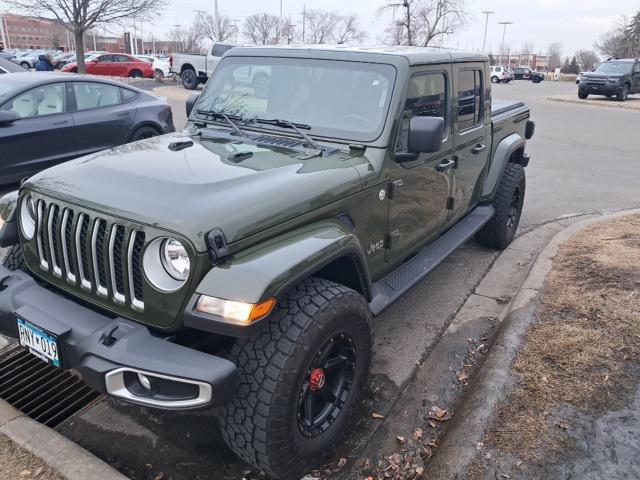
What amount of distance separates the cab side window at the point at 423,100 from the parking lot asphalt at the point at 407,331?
142cm

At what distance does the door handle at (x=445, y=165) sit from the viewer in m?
3.95

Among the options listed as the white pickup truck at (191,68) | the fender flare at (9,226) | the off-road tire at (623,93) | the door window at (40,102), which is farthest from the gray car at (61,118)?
the off-road tire at (623,93)

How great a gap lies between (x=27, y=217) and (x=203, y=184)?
107 cm

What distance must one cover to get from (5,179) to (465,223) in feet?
16.6

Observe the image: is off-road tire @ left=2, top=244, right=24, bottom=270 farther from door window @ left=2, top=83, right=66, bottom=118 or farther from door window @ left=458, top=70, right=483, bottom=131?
door window @ left=2, top=83, right=66, bottom=118

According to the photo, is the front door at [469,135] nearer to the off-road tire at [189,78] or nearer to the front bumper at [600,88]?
the off-road tire at [189,78]

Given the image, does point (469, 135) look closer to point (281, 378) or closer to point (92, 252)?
point (281, 378)

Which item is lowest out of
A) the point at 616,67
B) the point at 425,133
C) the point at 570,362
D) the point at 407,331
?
the point at 407,331

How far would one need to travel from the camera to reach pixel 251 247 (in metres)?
2.45

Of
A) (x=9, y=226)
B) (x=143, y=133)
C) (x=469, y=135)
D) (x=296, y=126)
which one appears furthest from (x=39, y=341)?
(x=143, y=133)

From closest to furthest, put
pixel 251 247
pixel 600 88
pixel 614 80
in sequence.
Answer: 1. pixel 251 247
2. pixel 614 80
3. pixel 600 88

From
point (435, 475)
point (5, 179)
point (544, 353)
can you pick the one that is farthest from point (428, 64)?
point (5, 179)

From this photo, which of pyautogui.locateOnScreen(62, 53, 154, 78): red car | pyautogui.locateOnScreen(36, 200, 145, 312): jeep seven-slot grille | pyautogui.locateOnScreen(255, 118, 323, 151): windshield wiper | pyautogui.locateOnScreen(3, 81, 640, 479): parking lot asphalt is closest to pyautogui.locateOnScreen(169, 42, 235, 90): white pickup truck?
pyautogui.locateOnScreen(62, 53, 154, 78): red car

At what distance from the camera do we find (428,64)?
373cm
